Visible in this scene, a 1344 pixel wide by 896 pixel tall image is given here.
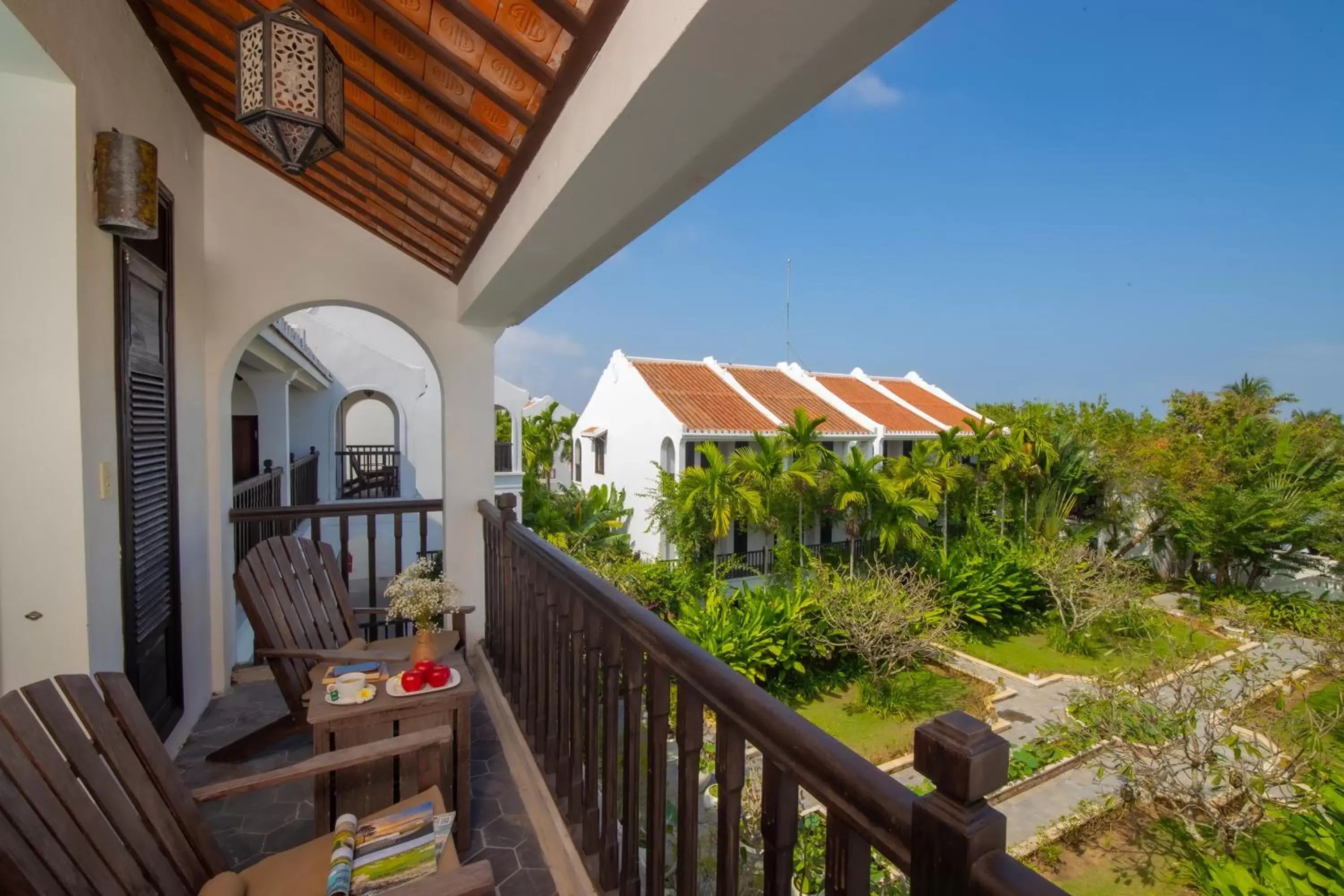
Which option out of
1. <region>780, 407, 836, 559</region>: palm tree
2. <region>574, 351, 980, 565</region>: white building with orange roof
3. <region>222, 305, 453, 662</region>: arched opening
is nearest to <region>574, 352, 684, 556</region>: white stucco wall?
<region>574, 351, 980, 565</region>: white building with orange roof

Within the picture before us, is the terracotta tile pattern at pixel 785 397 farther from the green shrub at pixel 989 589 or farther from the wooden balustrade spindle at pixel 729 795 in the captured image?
the wooden balustrade spindle at pixel 729 795

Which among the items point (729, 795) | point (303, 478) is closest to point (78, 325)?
point (729, 795)

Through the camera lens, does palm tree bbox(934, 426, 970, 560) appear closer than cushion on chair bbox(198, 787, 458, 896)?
No

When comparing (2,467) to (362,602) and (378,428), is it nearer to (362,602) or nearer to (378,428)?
(362,602)

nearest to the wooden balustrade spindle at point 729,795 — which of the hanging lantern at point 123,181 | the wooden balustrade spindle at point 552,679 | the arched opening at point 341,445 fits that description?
the wooden balustrade spindle at point 552,679

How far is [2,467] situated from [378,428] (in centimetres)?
1957

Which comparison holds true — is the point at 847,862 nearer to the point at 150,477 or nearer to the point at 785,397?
the point at 150,477

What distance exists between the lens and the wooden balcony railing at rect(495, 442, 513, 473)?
14.2m

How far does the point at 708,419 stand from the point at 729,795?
1607 cm

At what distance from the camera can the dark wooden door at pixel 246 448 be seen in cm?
936

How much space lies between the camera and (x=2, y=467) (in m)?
2.06

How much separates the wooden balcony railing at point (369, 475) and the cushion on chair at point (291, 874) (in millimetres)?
13510

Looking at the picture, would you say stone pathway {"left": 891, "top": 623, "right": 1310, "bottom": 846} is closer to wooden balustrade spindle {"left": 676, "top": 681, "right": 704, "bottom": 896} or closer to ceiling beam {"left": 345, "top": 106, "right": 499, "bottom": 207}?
wooden balustrade spindle {"left": 676, "top": 681, "right": 704, "bottom": 896}

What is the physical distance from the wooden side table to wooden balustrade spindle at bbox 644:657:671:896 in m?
0.86
